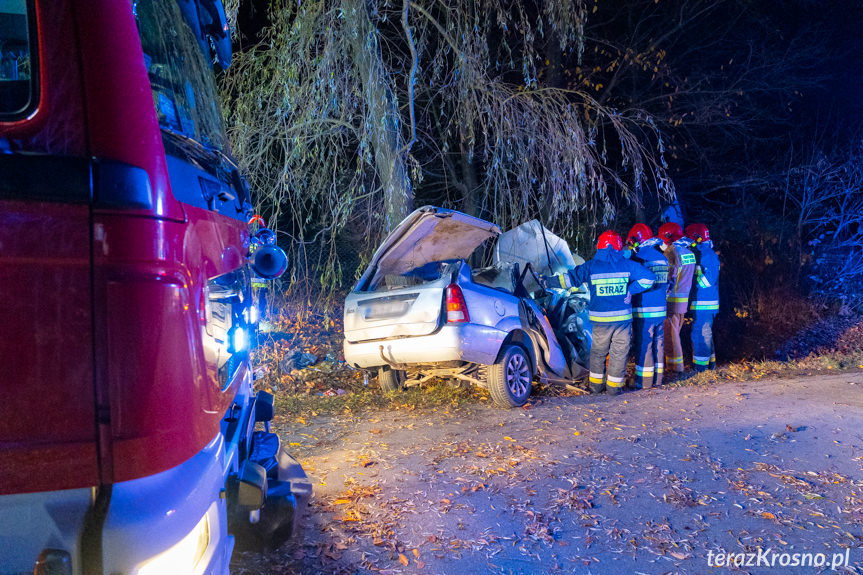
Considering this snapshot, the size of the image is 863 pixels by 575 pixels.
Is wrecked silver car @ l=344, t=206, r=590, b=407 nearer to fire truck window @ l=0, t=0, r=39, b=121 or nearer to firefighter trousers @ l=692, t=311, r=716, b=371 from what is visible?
firefighter trousers @ l=692, t=311, r=716, b=371

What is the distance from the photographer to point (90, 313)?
4.43ft

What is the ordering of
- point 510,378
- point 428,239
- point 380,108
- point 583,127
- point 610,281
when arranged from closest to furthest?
1. point 428,239
2. point 510,378
3. point 610,281
4. point 380,108
5. point 583,127

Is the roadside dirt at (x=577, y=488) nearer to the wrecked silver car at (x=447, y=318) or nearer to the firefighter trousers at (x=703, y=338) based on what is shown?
the wrecked silver car at (x=447, y=318)

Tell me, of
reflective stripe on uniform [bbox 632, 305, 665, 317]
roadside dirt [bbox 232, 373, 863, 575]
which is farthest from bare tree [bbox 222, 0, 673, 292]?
roadside dirt [bbox 232, 373, 863, 575]

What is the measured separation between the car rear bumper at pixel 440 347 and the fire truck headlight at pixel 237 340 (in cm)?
289

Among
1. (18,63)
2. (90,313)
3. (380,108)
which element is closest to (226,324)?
(90,313)

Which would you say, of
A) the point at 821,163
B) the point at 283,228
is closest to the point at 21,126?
the point at 283,228

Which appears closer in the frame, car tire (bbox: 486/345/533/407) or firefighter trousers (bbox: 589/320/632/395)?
car tire (bbox: 486/345/533/407)

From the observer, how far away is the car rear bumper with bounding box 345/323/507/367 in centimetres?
574

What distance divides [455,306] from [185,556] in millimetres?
4417

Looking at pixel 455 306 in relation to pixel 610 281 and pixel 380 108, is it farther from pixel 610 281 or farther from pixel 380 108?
pixel 380 108

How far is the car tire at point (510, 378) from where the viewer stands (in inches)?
242

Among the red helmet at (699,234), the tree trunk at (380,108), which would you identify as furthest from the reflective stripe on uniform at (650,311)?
the tree trunk at (380,108)

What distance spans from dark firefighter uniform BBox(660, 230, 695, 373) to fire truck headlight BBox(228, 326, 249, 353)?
23.0 ft
